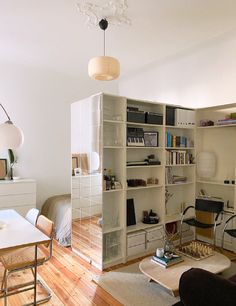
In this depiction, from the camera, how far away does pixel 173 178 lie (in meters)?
4.06

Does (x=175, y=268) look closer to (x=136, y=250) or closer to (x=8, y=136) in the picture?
(x=136, y=250)

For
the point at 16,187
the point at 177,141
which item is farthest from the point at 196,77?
the point at 16,187

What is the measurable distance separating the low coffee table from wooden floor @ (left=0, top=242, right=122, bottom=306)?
1.45 feet

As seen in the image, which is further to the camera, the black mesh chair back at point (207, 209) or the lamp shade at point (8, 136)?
the black mesh chair back at point (207, 209)

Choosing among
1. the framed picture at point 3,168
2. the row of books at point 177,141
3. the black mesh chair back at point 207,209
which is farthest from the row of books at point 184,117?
the framed picture at point 3,168

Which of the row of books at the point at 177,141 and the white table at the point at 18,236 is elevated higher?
the row of books at the point at 177,141

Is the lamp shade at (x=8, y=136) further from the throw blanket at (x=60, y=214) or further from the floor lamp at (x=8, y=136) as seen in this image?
the throw blanket at (x=60, y=214)

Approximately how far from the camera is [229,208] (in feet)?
12.5

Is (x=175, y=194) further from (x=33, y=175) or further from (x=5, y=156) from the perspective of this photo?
(x=5, y=156)

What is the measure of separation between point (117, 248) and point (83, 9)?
296 cm

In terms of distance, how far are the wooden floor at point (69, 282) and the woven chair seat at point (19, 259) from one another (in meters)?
0.44

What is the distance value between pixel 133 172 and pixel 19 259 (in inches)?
76.5

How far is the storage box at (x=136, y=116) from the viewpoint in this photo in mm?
3412

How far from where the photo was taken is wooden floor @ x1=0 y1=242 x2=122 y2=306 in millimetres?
2473
